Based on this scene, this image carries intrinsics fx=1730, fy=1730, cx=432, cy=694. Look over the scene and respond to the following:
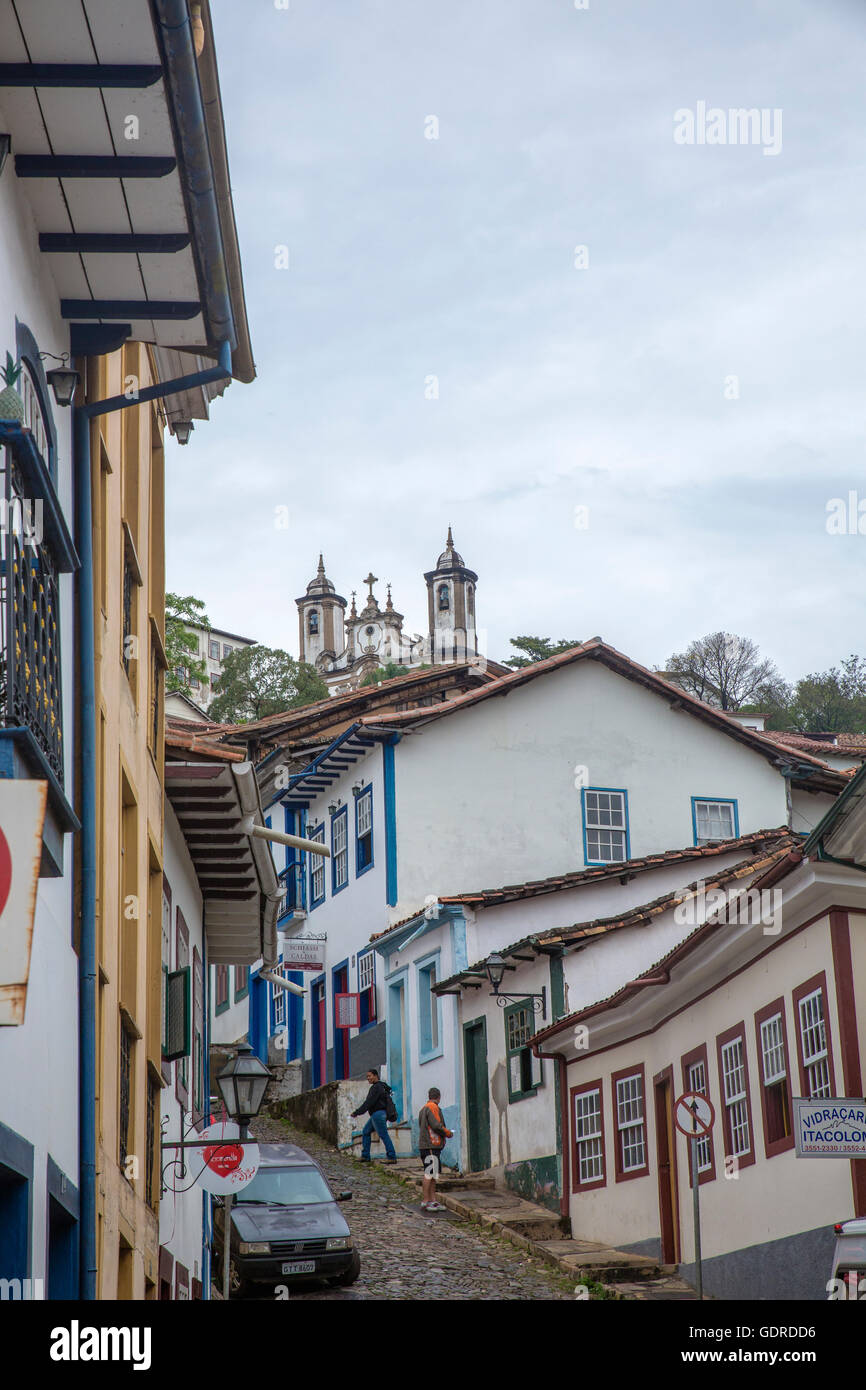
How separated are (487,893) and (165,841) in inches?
496

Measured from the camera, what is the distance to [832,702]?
250ft

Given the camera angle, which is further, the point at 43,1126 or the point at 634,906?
the point at 634,906

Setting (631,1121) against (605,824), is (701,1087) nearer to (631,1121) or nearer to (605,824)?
(631,1121)

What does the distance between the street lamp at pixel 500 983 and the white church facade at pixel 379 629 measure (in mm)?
97965

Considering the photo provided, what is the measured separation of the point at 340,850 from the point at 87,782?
2489 cm

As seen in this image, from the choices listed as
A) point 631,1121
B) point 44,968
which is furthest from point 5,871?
point 631,1121

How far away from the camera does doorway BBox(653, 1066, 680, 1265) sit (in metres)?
18.9

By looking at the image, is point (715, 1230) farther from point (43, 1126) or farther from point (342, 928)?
point (342, 928)

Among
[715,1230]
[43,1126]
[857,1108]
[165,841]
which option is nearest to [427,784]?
[715,1230]

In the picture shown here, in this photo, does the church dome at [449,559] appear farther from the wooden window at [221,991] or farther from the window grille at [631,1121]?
the window grille at [631,1121]

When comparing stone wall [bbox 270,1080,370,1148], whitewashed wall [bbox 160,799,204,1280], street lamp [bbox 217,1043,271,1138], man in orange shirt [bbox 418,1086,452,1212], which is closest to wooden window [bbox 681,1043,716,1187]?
man in orange shirt [bbox 418,1086,452,1212]

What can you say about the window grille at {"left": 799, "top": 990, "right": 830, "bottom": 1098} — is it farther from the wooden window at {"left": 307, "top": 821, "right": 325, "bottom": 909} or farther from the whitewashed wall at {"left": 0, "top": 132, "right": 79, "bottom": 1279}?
the wooden window at {"left": 307, "top": 821, "right": 325, "bottom": 909}

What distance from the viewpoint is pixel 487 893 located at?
2652cm

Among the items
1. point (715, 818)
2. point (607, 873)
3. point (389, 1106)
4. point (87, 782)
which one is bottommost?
point (389, 1106)
